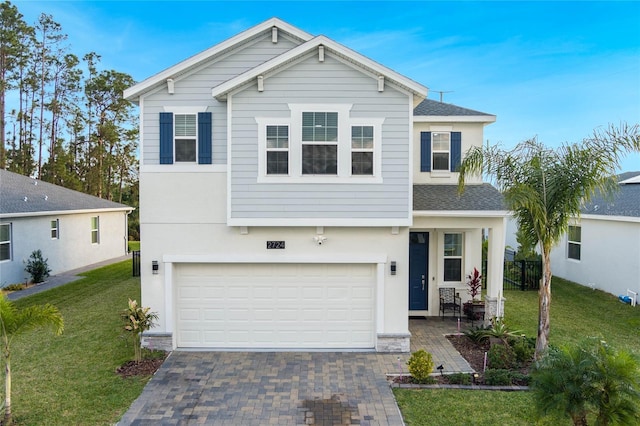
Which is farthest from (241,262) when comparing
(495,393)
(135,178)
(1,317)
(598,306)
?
(135,178)

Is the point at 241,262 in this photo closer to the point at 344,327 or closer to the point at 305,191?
the point at 305,191

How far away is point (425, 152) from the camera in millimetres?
11664

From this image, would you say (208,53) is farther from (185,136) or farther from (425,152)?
(425,152)

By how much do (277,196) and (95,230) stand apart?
18.4 m

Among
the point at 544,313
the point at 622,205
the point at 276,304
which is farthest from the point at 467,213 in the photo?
the point at 622,205

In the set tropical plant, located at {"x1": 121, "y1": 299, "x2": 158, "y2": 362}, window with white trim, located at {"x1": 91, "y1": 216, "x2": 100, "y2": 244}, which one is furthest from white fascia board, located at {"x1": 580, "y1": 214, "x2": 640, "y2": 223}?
window with white trim, located at {"x1": 91, "y1": 216, "x2": 100, "y2": 244}

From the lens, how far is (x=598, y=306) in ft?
44.4

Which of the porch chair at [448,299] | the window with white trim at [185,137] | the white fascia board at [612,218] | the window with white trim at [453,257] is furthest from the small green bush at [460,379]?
the white fascia board at [612,218]

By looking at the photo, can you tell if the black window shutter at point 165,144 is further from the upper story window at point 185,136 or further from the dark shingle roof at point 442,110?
the dark shingle roof at point 442,110

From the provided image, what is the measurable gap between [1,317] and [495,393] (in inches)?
326

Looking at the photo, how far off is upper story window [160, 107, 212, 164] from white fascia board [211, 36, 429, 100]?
2.80 ft

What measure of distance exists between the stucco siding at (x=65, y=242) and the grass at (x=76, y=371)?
342cm

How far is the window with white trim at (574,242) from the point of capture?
1705cm

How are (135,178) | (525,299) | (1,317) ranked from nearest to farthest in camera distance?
(1,317) → (525,299) → (135,178)
